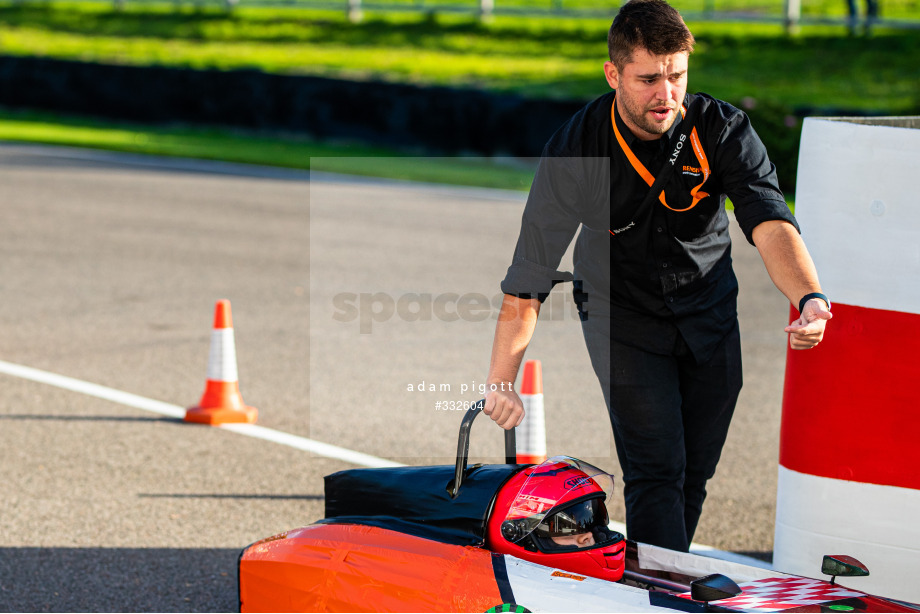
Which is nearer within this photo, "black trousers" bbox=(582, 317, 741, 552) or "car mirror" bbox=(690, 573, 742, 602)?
"car mirror" bbox=(690, 573, 742, 602)

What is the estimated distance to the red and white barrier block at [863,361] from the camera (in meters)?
3.43

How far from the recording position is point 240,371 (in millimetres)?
6902

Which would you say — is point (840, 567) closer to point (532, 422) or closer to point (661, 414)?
→ point (661, 414)

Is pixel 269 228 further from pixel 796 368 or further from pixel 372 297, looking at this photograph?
pixel 796 368

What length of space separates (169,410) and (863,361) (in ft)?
12.7

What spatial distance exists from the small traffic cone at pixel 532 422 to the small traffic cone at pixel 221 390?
170cm

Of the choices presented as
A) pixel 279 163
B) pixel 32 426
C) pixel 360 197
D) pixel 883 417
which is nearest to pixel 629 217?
pixel 883 417

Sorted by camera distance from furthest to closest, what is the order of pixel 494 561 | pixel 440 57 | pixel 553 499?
pixel 440 57, pixel 553 499, pixel 494 561

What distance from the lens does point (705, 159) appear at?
322 cm

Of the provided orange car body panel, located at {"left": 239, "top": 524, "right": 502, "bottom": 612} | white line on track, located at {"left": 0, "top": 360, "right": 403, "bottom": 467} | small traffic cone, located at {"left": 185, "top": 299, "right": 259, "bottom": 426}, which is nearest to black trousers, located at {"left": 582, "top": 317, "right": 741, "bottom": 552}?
orange car body panel, located at {"left": 239, "top": 524, "right": 502, "bottom": 612}

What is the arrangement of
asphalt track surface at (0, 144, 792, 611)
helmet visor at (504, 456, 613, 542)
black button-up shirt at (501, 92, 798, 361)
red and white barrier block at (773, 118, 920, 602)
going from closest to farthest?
1. helmet visor at (504, 456, 613, 542)
2. black button-up shirt at (501, 92, 798, 361)
3. red and white barrier block at (773, 118, 920, 602)
4. asphalt track surface at (0, 144, 792, 611)

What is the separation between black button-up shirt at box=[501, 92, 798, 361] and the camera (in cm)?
321

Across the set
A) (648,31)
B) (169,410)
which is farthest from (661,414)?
(169,410)

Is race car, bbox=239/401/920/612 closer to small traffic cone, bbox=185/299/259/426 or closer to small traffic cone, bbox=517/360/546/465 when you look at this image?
small traffic cone, bbox=517/360/546/465
